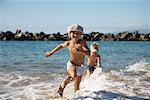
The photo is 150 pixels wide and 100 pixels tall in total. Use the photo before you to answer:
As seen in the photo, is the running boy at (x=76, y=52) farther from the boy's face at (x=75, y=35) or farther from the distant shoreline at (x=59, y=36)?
the distant shoreline at (x=59, y=36)

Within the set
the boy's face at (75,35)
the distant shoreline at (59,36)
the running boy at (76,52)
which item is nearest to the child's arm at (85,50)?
the running boy at (76,52)

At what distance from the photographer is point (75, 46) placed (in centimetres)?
745

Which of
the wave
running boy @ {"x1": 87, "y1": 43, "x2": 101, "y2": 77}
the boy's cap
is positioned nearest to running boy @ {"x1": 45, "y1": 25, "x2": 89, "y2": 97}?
the boy's cap

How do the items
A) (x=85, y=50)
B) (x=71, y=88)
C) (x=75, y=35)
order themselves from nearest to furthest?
(x=85, y=50), (x=75, y=35), (x=71, y=88)

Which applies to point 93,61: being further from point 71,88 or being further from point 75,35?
point 75,35

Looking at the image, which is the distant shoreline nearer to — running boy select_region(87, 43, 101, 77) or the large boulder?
the large boulder

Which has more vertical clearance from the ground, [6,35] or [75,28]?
[75,28]

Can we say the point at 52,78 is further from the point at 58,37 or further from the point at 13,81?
the point at 58,37

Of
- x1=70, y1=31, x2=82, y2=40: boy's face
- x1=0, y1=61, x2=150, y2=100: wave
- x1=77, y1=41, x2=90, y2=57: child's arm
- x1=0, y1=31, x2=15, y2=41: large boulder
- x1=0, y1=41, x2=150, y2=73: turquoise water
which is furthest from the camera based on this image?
x1=0, y1=31, x2=15, y2=41: large boulder

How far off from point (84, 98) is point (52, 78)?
457 centimetres

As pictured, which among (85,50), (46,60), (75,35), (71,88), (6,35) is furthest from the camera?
(6,35)

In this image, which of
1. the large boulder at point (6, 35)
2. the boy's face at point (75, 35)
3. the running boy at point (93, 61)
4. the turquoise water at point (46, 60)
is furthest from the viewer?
the large boulder at point (6, 35)

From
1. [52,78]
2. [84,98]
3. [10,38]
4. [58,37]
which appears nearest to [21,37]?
[10,38]

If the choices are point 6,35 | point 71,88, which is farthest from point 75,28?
point 6,35
